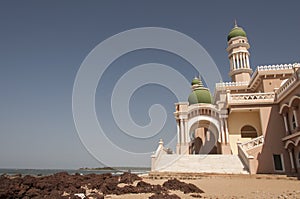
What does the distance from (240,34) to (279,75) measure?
38.5 feet

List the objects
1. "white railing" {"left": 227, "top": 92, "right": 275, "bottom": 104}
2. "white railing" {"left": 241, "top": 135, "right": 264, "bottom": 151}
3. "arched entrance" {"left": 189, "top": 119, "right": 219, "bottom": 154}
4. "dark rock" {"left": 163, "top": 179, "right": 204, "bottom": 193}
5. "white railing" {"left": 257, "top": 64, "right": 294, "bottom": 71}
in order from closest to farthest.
Result: "dark rock" {"left": 163, "top": 179, "right": 204, "bottom": 193} < "white railing" {"left": 241, "top": 135, "right": 264, "bottom": 151} < "white railing" {"left": 227, "top": 92, "right": 275, "bottom": 104} < "white railing" {"left": 257, "top": 64, "right": 294, "bottom": 71} < "arched entrance" {"left": 189, "top": 119, "right": 219, "bottom": 154}

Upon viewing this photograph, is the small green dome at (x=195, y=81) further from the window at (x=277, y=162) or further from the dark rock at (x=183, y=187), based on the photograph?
the dark rock at (x=183, y=187)

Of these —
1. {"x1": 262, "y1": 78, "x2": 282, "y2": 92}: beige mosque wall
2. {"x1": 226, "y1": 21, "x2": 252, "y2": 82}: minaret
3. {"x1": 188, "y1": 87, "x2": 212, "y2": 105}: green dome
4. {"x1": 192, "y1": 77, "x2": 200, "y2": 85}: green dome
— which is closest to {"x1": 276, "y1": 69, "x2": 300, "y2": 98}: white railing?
{"x1": 262, "y1": 78, "x2": 282, "y2": 92}: beige mosque wall

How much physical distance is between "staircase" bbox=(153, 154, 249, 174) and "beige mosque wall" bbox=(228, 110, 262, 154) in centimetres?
490

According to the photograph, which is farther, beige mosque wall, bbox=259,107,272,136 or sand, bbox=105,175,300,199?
beige mosque wall, bbox=259,107,272,136

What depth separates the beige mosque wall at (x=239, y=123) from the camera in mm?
23828

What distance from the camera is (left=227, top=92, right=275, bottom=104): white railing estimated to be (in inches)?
832

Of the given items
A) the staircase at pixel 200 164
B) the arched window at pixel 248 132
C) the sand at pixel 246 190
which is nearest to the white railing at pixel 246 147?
the staircase at pixel 200 164

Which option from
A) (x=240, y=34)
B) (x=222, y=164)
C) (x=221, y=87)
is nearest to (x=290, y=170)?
(x=222, y=164)

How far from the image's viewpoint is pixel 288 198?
764 centimetres

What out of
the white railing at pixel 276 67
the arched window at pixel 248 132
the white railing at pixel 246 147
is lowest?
the white railing at pixel 246 147

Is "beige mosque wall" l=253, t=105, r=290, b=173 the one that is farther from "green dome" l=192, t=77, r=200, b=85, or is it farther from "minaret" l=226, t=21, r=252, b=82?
"green dome" l=192, t=77, r=200, b=85

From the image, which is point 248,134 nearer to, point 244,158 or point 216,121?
point 216,121

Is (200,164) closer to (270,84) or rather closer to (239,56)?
(270,84)
